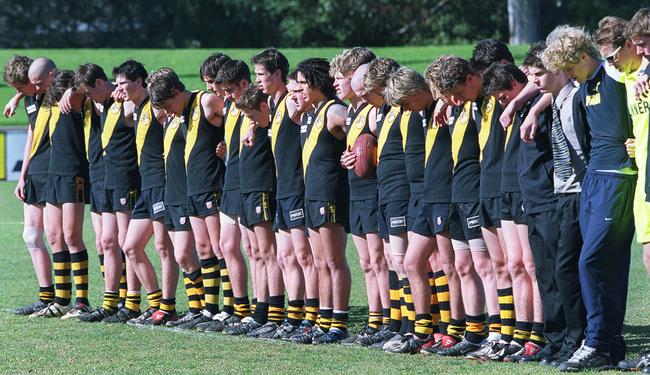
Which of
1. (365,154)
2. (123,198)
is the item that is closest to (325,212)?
(365,154)

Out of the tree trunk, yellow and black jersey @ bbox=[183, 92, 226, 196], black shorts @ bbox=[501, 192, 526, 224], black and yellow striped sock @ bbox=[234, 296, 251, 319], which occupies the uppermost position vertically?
the tree trunk

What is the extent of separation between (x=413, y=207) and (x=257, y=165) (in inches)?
64.0

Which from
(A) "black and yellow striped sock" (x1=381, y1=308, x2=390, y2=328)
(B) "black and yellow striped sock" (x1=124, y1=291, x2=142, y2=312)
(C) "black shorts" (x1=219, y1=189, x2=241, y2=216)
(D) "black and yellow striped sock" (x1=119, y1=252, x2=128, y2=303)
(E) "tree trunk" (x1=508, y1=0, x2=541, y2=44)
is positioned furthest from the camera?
(E) "tree trunk" (x1=508, y1=0, x2=541, y2=44)

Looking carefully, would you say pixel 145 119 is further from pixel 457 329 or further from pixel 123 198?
pixel 457 329

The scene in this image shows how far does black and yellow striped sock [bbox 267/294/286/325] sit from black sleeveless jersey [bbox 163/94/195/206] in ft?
3.95

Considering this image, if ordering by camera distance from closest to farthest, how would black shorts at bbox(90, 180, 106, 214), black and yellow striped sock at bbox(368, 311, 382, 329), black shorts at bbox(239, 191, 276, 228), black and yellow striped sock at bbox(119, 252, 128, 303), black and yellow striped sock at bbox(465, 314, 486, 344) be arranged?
black and yellow striped sock at bbox(465, 314, 486, 344)
black and yellow striped sock at bbox(368, 311, 382, 329)
black shorts at bbox(239, 191, 276, 228)
black shorts at bbox(90, 180, 106, 214)
black and yellow striped sock at bbox(119, 252, 128, 303)

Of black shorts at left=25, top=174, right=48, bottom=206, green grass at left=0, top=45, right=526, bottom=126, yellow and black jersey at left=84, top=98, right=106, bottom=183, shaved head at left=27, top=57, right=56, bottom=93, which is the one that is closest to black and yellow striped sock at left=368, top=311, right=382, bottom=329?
yellow and black jersey at left=84, top=98, right=106, bottom=183

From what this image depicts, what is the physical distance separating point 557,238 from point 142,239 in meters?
3.95

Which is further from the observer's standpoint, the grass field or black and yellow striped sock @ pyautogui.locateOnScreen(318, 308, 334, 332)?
black and yellow striped sock @ pyautogui.locateOnScreen(318, 308, 334, 332)

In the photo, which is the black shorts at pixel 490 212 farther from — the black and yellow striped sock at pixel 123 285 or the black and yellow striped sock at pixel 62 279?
the black and yellow striped sock at pixel 62 279

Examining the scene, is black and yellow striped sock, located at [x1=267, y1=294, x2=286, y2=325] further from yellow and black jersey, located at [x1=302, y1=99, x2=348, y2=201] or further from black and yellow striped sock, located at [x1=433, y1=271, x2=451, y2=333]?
black and yellow striped sock, located at [x1=433, y1=271, x2=451, y2=333]

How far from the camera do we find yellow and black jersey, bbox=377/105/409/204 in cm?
894

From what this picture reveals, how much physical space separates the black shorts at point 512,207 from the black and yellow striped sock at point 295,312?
7.06 ft

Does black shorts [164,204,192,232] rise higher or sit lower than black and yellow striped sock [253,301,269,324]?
higher
